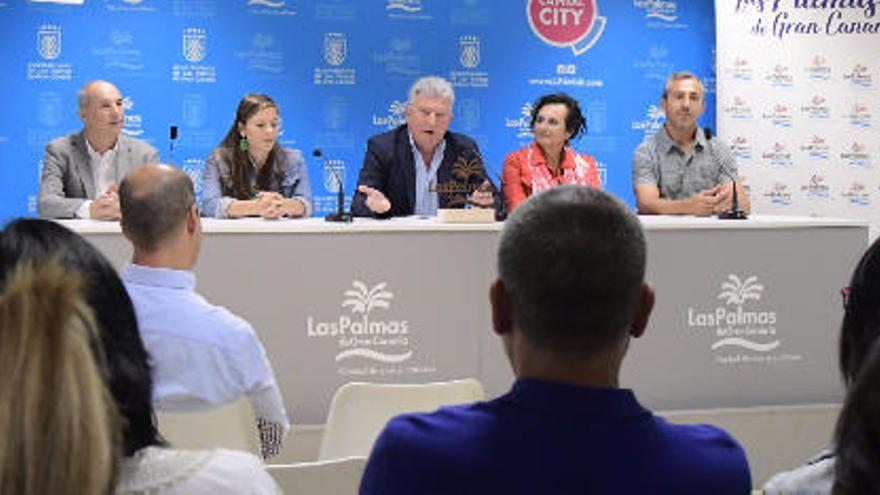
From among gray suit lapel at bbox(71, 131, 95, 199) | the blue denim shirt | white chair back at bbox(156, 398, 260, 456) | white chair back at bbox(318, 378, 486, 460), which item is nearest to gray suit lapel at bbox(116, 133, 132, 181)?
gray suit lapel at bbox(71, 131, 95, 199)

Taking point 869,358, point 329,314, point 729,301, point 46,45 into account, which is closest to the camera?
point 869,358

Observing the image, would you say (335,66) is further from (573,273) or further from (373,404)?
(573,273)

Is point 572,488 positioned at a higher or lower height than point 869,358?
lower

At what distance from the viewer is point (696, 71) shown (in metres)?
8.23

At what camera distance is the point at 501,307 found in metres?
1.47

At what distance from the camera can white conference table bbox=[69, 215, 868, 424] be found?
4555 millimetres

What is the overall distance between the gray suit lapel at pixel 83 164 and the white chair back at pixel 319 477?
3.83 meters

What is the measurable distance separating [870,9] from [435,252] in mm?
4183

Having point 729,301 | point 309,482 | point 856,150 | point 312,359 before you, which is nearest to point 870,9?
point 856,150

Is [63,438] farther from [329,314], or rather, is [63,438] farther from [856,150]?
[856,150]

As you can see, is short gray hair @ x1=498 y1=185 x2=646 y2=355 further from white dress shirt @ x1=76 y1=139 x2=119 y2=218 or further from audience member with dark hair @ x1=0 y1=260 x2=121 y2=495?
white dress shirt @ x1=76 y1=139 x2=119 y2=218

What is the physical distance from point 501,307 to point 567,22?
6.76 m

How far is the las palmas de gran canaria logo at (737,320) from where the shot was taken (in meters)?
4.86

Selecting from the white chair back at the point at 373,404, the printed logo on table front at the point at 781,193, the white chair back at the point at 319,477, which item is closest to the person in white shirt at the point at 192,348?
the white chair back at the point at 373,404
